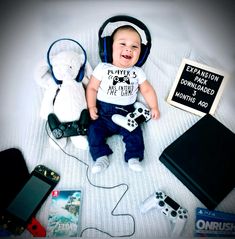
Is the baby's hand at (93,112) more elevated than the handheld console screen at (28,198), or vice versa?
the baby's hand at (93,112)

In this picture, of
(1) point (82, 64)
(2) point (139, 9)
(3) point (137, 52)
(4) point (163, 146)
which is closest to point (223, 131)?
(4) point (163, 146)

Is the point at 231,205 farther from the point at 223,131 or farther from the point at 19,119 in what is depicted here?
the point at 19,119

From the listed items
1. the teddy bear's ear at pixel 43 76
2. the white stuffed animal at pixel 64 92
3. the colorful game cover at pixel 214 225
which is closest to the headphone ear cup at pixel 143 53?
the white stuffed animal at pixel 64 92

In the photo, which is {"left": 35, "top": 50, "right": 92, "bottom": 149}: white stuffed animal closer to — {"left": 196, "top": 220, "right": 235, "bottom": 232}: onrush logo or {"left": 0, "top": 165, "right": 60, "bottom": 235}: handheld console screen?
{"left": 0, "top": 165, "right": 60, "bottom": 235}: handheld console screen

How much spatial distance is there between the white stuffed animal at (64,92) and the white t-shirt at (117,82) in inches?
3.5

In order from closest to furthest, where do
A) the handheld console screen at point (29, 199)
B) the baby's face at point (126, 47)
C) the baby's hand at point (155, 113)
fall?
the handheld console screen at point (29, 199)
the baby's face at point (126, 47)
the baby's hand at point (155, 113)

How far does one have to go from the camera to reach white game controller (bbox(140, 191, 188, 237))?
0.88 m

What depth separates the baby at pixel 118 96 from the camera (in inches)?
40.1

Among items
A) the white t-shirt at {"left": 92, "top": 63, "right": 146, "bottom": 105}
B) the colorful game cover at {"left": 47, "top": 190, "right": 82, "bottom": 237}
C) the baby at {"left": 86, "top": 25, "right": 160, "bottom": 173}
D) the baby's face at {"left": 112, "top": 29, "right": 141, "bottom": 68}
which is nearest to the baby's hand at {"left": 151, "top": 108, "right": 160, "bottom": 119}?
the baby at {"left": 86, "top": 25, "right": 160, "bottom": 173}

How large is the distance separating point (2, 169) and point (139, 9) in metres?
1.06

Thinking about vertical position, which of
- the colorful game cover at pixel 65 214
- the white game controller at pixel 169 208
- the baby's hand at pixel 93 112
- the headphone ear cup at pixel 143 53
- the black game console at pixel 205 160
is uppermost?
the headphone ear cup at pixel 143 53

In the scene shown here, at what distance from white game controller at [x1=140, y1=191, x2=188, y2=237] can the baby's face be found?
54 centimetres

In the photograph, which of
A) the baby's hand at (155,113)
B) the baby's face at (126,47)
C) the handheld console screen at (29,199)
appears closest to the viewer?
the handheld console screen at (29,199)

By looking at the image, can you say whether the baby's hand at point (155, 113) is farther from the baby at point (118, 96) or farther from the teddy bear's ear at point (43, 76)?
the teddy bear's ear at point (43, 76)
